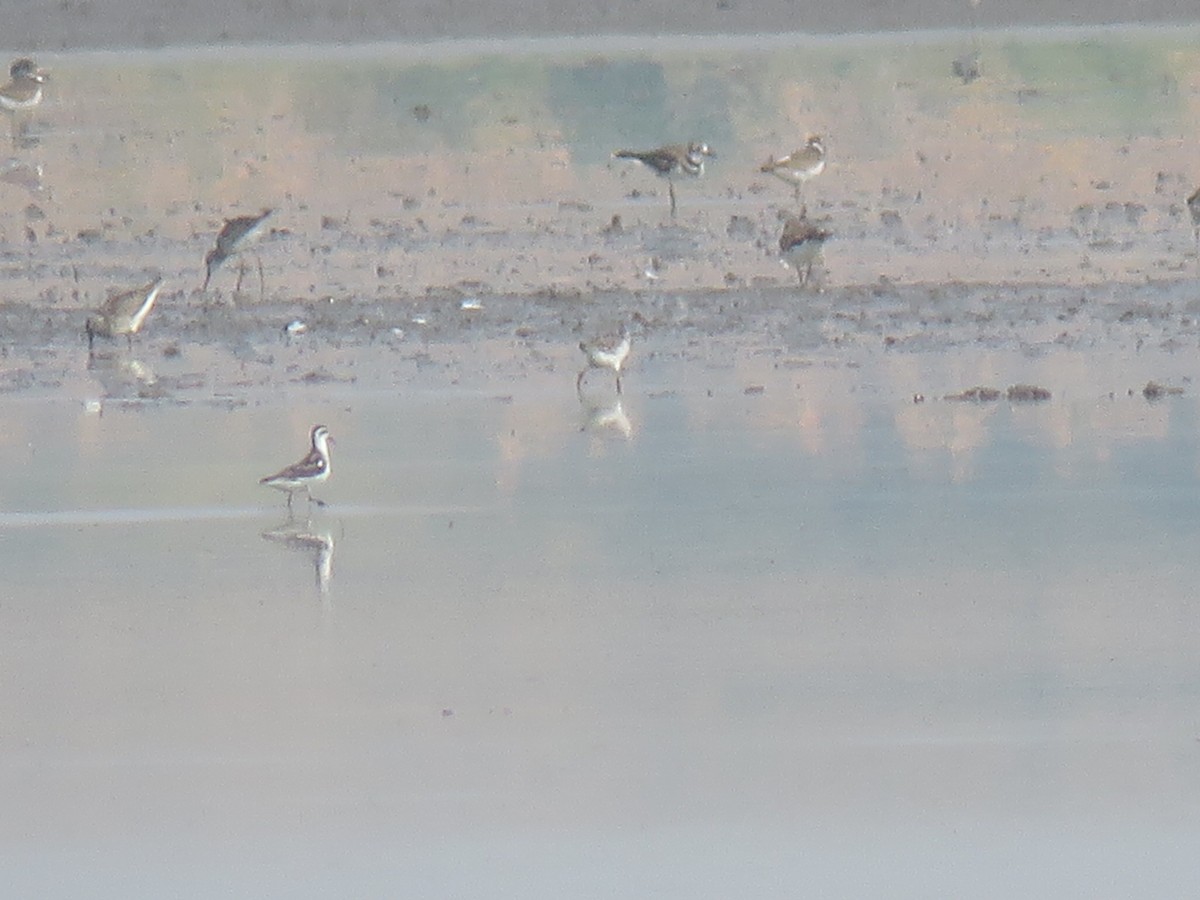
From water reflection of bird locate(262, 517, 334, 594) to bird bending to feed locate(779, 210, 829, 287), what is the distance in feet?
19.9

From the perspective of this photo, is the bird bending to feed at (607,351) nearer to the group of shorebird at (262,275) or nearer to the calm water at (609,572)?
the group of shorebird at (262,275)

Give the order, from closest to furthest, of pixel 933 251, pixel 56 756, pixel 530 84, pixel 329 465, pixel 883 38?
pixel 56 756 < pixel 329 465 < pixel 933 251 < pixel 530 84 < pixel 883 38

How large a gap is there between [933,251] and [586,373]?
491 centimetres

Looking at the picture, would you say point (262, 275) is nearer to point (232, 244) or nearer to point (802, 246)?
point (232, 244)

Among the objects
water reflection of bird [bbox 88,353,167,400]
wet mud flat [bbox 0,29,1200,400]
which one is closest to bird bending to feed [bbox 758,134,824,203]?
wet mud flat [bbox 0,29,1200,400]

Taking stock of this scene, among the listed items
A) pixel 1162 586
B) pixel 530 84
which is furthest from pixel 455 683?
pixel 530 84

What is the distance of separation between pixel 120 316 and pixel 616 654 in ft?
22.9

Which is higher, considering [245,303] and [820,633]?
[245,303]

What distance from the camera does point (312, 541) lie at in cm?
891

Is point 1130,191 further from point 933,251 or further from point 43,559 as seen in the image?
point 43,559

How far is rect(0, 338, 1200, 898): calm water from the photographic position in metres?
5.72

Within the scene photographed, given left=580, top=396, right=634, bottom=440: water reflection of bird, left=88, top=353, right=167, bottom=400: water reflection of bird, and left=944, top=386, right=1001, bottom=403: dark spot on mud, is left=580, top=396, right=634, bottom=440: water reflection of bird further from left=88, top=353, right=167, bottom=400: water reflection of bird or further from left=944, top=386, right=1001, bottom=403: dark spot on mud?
left=88, top=353, right=167, bottom=400: water reflection of bird

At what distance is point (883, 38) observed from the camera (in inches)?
1416

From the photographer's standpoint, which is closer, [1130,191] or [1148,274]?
[1148,274]
